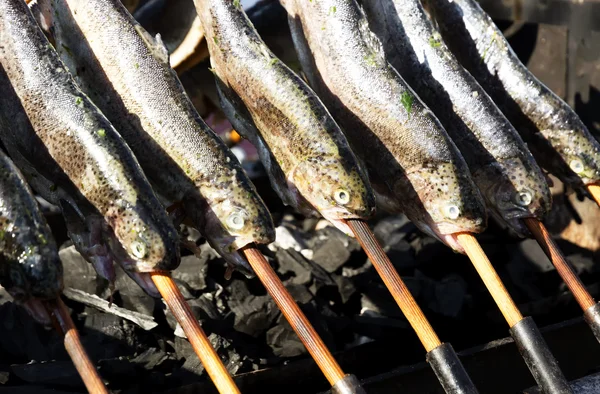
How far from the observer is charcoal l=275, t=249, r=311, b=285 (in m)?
4.88

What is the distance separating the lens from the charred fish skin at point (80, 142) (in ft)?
9.00

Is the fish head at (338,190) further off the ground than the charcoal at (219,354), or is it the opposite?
the fish head at (338,190)

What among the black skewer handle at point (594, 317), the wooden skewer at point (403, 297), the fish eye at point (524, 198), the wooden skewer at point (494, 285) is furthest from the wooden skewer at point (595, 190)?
the wooden skewer at point (403, 297)

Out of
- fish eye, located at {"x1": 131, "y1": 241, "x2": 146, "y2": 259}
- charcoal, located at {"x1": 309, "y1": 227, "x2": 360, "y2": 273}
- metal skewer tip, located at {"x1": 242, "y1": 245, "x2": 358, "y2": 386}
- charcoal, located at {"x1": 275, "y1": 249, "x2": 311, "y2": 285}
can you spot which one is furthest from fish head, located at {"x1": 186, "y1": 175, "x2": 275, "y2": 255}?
charcoal, located at {"x1": 309, "y1": 227, "x2": 360, "y2": 273}

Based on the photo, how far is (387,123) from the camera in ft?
11.4

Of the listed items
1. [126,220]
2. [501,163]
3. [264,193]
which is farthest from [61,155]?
[264,193]

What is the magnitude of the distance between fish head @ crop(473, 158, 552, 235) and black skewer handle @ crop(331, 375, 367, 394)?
4.22 feet

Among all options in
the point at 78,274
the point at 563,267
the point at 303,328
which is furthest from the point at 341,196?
the point at 78,274

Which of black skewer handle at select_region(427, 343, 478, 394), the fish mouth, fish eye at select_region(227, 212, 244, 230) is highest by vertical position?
fish eye at select_region(227, 212, 244, 230)

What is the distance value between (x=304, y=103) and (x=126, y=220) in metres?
0.98

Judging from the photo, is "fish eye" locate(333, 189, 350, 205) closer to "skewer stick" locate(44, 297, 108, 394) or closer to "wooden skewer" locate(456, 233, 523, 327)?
"wooden skewer" locate(456, 233, 523, 327)

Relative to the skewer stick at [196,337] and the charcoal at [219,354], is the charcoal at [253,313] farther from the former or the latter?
the skewer stick at [196,337]

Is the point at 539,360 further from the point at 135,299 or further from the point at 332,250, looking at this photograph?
the point at 332,250

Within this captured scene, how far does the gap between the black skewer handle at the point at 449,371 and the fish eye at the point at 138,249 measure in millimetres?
1140
